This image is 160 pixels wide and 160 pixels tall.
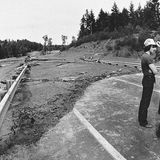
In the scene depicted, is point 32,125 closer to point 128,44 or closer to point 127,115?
point 127,115

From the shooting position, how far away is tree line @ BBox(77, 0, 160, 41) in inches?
2488

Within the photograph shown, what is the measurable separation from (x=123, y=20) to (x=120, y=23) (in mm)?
2552

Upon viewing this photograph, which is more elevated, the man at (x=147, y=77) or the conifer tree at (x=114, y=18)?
the conifer tree at (x=114, y=18)

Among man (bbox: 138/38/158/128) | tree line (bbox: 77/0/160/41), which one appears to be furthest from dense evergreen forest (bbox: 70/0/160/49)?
man (bbox: 138/38/158/128)

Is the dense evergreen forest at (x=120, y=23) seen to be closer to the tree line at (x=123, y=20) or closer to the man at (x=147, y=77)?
the tree line at (x=123, y=20)

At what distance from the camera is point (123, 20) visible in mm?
81188

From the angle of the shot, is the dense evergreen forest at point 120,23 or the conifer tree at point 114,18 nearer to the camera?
the dense evergreen forest at point 120,23

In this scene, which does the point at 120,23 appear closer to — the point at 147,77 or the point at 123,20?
the point at 123,20

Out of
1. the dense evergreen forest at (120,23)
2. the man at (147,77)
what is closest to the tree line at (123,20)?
the dense evergreen forest at (120,23)

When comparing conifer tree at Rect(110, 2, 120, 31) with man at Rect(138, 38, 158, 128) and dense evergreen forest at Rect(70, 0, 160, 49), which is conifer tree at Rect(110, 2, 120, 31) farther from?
man at Rect(138, 38, 158, 128)

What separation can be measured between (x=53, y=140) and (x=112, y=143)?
110cm

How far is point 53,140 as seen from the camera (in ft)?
14.7

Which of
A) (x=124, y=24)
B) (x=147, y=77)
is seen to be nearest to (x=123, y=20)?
(x=124, y=24)

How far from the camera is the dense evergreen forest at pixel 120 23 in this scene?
51.2 m
